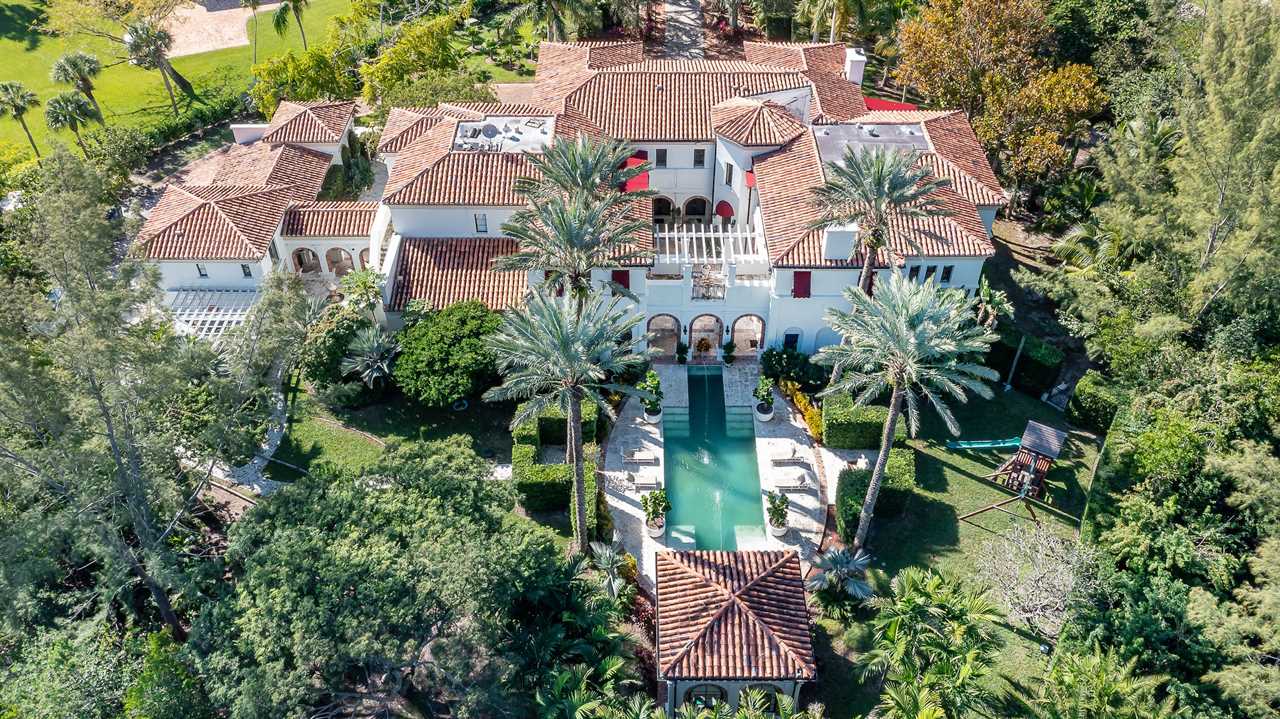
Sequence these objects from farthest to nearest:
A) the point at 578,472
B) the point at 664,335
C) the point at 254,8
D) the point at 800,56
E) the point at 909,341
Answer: the point at 254,8 < the point at 800,56 < the point at 664,335 < the point at 578,472 < the point at 909,341

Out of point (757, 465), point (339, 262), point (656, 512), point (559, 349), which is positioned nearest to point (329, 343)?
point (339, 262)

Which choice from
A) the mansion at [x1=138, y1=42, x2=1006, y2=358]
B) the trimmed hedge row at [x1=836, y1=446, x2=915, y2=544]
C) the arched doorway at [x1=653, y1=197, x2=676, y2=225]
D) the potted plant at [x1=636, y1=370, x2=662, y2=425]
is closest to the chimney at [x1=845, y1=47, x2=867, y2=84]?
the mansion at [x1=138, y1=42, x2=1006, y2=358]

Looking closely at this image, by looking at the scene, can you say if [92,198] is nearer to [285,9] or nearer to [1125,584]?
[1125,584]

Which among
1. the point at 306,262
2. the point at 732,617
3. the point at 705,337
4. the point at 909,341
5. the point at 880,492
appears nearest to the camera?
the point at 732,617

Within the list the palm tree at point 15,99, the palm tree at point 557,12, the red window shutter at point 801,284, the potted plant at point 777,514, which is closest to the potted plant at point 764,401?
the red window shutter at point 801,284

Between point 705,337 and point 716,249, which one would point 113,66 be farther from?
point 705,337

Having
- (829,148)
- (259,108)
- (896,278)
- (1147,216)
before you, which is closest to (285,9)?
(259,108)
